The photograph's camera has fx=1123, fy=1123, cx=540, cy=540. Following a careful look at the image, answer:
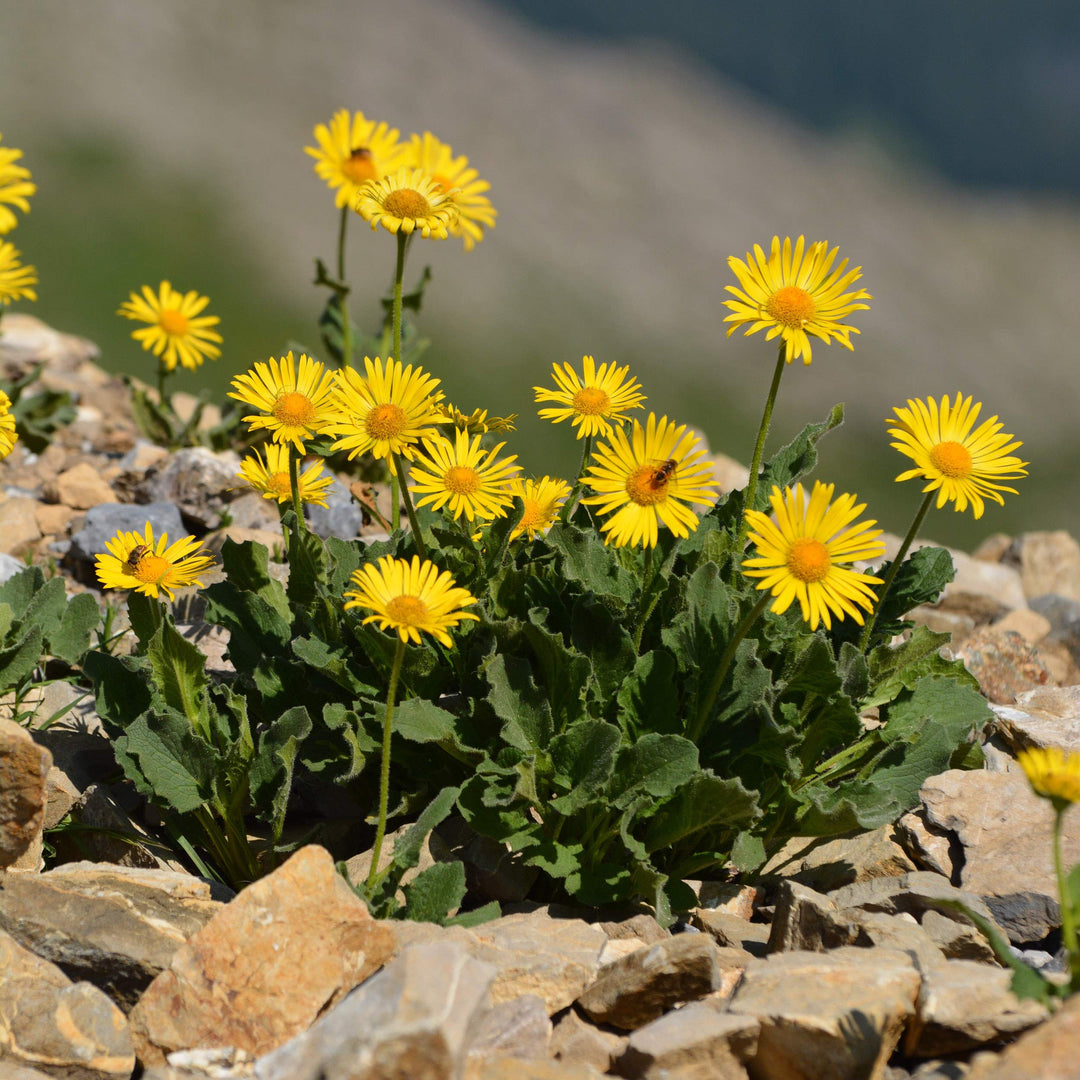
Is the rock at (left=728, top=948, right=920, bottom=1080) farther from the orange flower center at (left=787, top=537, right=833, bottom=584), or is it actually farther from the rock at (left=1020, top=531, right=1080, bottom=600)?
the rock at (left=1020, top=531, right=1080, bottom=600)

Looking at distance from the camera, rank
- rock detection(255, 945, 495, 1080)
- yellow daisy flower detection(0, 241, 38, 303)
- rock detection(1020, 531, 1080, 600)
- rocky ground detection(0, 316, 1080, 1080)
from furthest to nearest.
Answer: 1. rock detection(1020, 531, 1080, 600)
2. yellow daisy flower detection(0, 241, 38, 303)
3. rocky ground detection(0, 316, 1080, 1080)
4. rock detection(255, 945, 495, 1080)

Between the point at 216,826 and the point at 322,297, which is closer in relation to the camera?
the point at 216,826

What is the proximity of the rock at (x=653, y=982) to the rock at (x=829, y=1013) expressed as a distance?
0.35ft

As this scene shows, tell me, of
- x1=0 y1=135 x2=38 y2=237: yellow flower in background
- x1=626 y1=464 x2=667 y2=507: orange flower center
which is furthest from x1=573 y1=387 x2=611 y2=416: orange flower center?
x1=0 y1=135 x2=38 y2=237: yellow flower in background

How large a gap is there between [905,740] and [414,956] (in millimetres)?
1716

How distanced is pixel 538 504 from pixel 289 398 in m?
0.86

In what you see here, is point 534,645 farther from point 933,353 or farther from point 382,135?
point 933,353

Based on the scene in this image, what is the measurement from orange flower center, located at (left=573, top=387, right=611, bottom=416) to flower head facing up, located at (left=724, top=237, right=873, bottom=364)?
466 millimetres

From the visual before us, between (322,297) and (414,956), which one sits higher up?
(322,297)

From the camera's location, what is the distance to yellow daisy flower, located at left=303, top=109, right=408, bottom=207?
601cm

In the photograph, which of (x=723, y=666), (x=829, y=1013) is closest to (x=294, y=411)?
(x=723, y=666)

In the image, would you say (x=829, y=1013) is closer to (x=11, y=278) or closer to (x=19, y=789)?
(x=19, y=789)

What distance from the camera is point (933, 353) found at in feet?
80.9

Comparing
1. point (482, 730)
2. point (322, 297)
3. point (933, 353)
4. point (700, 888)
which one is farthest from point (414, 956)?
point (933, 353)
